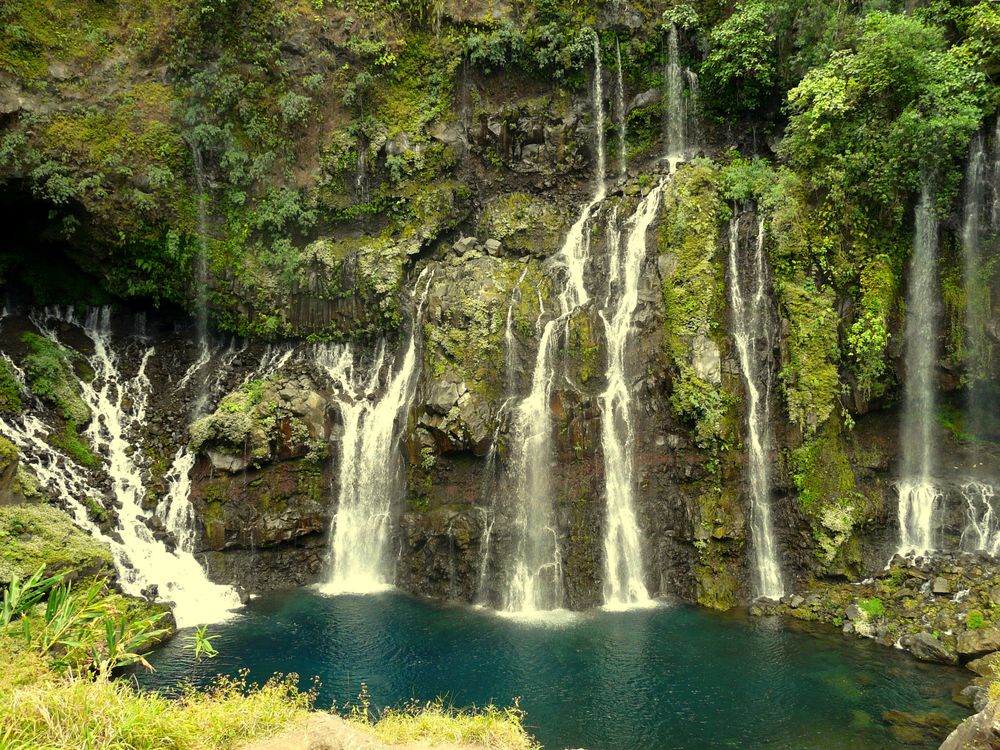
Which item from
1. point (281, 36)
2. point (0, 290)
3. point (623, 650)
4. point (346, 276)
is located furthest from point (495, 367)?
point (0, 290)

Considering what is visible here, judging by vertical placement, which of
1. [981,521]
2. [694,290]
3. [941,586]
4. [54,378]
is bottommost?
[941,586]

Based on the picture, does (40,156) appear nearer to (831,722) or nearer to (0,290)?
(0,290)

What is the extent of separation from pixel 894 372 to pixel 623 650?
12337 mm

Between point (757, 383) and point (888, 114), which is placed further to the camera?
point (757, 383)

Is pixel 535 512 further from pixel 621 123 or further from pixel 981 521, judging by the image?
pixel 621 123

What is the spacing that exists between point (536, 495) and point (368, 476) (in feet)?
20.1

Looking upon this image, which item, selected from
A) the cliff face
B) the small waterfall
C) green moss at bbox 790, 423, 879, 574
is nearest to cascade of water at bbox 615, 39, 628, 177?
the cliff face

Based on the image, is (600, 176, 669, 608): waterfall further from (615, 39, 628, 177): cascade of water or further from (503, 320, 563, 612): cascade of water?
(615, 39, 628, 177): cascade of water

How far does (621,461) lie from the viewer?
20641 mm

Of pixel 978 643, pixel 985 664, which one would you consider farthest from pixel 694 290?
pixel 985 664

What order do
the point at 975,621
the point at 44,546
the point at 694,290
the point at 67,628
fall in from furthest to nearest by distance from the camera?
the point at 694,290
the point at 975,621
the point at 44,546
the point at 67,628

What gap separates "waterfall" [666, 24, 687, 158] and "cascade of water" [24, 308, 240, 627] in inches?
906

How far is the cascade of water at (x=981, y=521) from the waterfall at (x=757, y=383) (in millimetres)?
5511

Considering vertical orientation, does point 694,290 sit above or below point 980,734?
above
